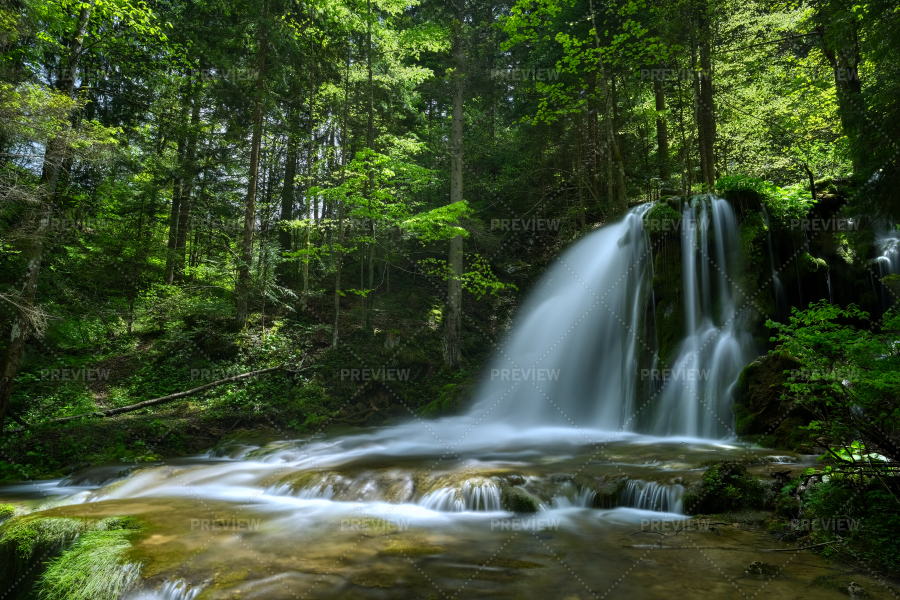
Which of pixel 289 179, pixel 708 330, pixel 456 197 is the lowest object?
pixel 708 330

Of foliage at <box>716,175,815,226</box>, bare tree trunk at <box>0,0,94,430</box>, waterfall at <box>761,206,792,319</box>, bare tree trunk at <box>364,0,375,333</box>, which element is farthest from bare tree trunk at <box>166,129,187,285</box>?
waterfall at <box>761,206,792,319</box>

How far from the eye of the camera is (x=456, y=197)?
1438cm

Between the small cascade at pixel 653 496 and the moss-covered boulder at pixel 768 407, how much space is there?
2.83 metres

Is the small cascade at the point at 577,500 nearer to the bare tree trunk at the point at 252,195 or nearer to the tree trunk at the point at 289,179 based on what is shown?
the bare tree trunk at the point at 252,195

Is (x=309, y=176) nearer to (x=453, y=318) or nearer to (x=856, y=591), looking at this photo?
(x=453, y=318)

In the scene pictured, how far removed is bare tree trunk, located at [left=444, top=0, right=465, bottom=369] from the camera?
1412 centimetres

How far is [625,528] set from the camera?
5.34m

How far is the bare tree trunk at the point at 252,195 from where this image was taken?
1325 cm

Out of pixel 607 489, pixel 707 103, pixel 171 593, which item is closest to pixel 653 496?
pixel 607 489

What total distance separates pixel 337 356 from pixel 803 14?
610 inches

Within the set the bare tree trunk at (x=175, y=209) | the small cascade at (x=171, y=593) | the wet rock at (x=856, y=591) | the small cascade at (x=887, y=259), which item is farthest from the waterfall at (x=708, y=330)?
the bare tree trunk at (x=175, y=209)

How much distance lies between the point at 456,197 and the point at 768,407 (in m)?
9.54

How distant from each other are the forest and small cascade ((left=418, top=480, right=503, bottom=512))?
0.05 metres

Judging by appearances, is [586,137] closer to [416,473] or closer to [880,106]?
[880,106]
